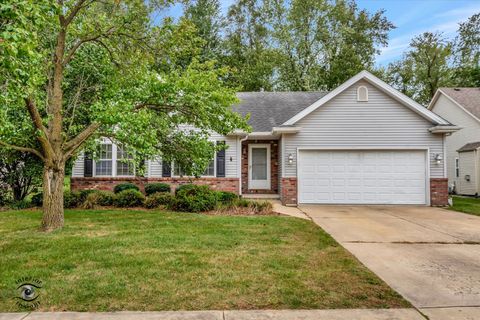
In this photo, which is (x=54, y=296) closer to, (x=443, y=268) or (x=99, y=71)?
(x=443, y=268)

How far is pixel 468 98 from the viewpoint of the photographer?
66.9ft

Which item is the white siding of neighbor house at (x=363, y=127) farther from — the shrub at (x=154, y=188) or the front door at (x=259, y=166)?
the shrub at (x=154, y=188)

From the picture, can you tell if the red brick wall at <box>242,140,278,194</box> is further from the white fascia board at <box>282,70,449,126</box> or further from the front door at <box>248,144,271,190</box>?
the white fascia board at <box>282,70,449,126</box>

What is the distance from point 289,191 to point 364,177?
306cm

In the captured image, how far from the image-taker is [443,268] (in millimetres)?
4965

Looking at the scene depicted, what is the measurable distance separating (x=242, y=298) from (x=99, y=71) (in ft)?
24.9

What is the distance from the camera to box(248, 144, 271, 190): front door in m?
15.3

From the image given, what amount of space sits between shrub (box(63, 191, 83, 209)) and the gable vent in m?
10.9

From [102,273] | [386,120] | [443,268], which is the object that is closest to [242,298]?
[102,273]

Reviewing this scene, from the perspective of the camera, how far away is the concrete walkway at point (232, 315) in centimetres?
325

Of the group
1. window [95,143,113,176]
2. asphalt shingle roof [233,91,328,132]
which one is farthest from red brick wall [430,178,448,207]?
window [95,143,113,176]

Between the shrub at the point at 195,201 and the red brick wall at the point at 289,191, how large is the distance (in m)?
3.22

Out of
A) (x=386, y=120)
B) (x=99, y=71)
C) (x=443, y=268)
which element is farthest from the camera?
(x=386, y=120)

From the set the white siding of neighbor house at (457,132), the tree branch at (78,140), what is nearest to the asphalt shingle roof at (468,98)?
the white siding of neighbor house at (457,132)
